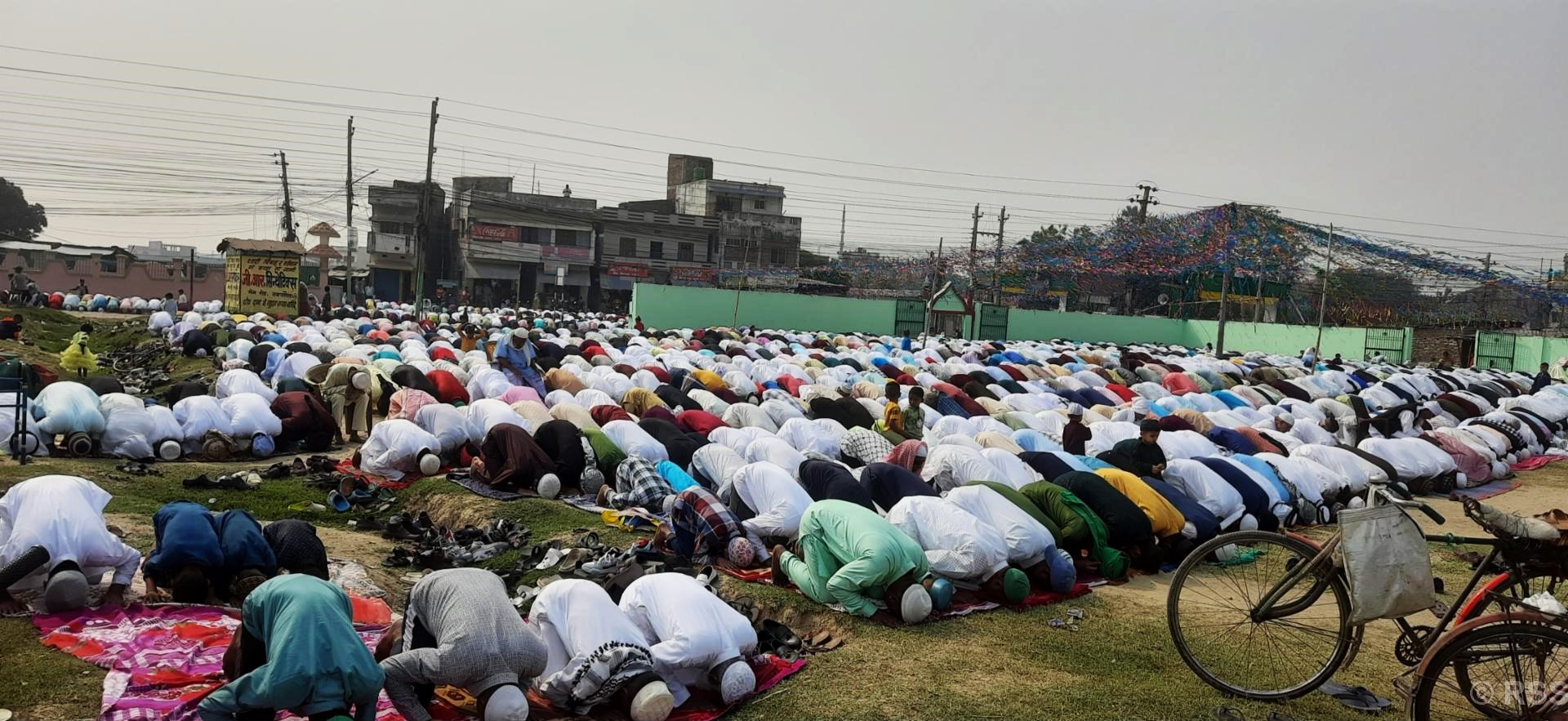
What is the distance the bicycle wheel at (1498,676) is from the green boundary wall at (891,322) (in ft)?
93.2

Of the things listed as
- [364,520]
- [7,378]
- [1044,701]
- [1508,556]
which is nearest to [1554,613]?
[1508,556]

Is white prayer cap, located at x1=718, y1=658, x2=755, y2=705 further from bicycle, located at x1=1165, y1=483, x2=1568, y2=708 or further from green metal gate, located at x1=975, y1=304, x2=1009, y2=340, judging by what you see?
green metal gate, located at x1=975, y1=304, x2=1009, y2=340

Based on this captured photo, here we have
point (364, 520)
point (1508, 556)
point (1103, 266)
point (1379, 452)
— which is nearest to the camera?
point (1508, 556)

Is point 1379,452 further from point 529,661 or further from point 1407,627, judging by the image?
point 529,661

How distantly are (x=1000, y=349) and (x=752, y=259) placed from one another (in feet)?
73.9

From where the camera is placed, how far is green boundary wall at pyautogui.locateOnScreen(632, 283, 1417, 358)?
3309 cm

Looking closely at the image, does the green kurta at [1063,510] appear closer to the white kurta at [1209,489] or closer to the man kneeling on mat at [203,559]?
the white kurta at [1209,489]

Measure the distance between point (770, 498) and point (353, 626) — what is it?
3.71 m

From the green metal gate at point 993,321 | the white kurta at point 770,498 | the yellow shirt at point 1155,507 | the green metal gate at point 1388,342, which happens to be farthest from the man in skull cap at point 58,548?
the green metal gate at point 1388,342

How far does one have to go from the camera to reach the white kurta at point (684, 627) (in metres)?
5.00

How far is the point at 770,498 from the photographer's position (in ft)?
25.3

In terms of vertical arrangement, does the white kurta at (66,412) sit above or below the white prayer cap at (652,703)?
above

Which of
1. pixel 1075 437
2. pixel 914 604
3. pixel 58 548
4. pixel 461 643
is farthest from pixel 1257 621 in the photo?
pixel 1075 437

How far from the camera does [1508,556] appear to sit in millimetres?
4031
